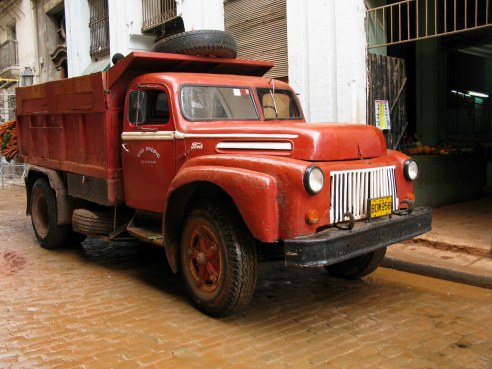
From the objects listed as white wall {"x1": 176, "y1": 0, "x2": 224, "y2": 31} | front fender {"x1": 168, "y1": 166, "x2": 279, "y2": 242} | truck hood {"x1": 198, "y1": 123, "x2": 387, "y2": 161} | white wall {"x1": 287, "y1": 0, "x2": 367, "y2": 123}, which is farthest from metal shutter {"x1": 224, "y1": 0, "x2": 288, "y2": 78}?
front fender {"x1": 168, "y1": 166, "x2": 279, "y2": 242}

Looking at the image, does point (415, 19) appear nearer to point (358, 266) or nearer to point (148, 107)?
point (358, 266)


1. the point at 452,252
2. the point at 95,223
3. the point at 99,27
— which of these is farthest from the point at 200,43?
the point at 99,27

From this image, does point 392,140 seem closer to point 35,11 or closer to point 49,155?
point 49,155

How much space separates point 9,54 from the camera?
21219 mm

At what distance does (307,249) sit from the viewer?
3633 mm

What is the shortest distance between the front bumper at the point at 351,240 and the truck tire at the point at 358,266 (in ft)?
2.11

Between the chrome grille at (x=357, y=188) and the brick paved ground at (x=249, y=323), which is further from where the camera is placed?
the chrome grille at (x=357, y=188)

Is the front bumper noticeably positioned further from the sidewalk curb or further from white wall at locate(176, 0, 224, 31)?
white wall at locate(176, 0, 224, 31)

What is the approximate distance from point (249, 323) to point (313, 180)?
4.45 feet

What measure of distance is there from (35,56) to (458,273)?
17829 mm

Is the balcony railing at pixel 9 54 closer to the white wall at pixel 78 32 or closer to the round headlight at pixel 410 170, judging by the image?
the white wall at pixel 78 32

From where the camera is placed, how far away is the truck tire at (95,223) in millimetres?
5895

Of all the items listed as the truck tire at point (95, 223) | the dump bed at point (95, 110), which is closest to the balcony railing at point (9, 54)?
the dump bed at point (95, 110)

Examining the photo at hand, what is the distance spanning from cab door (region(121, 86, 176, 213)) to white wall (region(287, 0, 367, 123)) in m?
3.56
